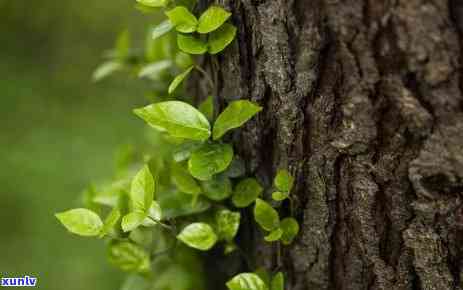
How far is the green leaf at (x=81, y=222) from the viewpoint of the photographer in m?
0.91

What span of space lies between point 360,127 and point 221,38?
0.89ft

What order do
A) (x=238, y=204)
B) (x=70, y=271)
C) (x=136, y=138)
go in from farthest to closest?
(x=136, y=138), (x=70, y=271), (x=238, y=204)

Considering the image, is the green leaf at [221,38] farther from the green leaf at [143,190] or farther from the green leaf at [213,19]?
the green leaf at [143,190]

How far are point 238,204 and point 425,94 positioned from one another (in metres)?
0.40

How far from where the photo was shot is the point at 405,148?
2.57ft

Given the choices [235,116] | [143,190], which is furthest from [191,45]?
[143,190]

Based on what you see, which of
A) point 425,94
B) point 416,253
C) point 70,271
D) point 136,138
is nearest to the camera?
point 425,94

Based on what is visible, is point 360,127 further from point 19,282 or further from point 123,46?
point 19,282

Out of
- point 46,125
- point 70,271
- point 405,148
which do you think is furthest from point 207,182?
point 46,125

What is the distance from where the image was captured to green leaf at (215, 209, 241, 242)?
992 mm

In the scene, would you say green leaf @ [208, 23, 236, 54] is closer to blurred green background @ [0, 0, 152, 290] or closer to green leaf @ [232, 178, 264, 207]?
green leaf @ [232, 178, 264, 207]

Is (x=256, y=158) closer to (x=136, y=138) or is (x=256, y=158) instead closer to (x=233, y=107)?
(x=233, y=107)

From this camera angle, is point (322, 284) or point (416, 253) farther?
point (322, 284)

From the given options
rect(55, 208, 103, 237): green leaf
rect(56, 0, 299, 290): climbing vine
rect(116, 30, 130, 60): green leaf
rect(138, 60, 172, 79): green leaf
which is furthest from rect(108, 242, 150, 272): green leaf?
rect(116, 30, 130, 60): green leaf
